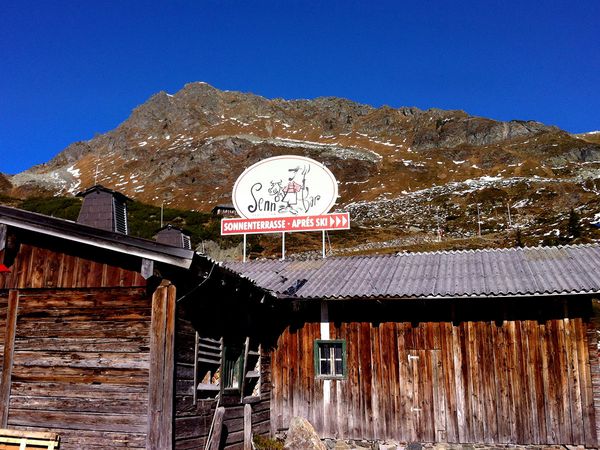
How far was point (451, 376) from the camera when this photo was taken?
13.3 m

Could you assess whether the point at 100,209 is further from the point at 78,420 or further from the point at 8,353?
the point at 78,420

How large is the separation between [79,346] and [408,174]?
12914cm

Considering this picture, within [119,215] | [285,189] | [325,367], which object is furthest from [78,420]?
[285,189]

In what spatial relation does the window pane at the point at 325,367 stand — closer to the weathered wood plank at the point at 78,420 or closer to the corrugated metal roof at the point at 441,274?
the corrugated metal roof at the point at 441,274

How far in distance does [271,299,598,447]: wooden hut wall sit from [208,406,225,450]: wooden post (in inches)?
152

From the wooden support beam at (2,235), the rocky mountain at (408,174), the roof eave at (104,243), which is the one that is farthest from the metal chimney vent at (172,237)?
the rocky mountain at (408,174)

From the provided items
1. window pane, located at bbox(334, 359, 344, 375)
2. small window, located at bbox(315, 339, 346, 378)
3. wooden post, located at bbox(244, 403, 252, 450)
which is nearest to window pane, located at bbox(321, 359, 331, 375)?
small window, located at bbox(315, 339, 346, 378)

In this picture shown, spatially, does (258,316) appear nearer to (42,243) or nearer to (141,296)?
(141,296)

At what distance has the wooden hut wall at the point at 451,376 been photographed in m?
12.7

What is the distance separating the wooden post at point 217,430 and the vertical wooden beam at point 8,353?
3.68 metres

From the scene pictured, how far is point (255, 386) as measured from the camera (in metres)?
13.7

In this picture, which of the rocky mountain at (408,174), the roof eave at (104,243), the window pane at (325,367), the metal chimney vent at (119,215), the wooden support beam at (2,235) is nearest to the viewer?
the roof eave at (104,243)

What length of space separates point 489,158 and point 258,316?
475 feet

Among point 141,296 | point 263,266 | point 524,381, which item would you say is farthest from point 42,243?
point 524,381
